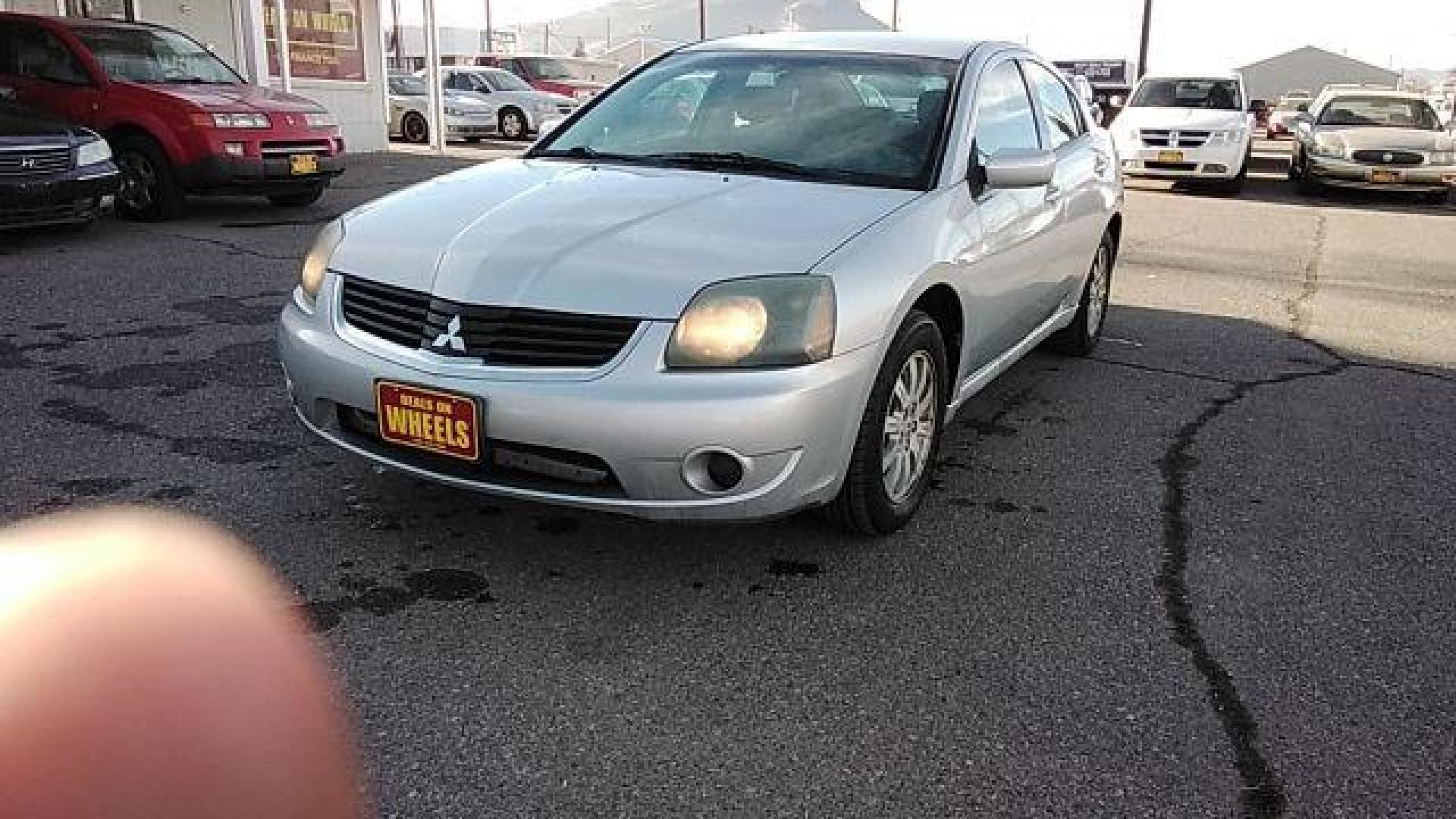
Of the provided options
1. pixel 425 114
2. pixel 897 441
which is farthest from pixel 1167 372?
pixel 425 114

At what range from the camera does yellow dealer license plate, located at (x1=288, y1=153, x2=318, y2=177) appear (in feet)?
32.0

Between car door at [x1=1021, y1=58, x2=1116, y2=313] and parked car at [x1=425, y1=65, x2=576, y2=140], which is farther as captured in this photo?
parked car at [x1=425, y1=65, x2=576, y2=140]

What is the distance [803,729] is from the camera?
2541 mm

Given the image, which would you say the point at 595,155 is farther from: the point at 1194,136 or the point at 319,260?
the point at 1194,136

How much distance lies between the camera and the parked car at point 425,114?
68.3 feet

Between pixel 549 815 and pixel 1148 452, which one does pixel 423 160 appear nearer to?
pixel 1148 452

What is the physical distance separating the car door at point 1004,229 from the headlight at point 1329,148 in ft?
37.1

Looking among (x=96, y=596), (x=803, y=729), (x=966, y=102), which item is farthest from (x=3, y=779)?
(x=966, y=102)

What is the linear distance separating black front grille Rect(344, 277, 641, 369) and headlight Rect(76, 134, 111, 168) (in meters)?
6.29

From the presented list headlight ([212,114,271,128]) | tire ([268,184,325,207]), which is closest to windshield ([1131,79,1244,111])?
tire ([268,184,325,207])

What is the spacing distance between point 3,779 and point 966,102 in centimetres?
340

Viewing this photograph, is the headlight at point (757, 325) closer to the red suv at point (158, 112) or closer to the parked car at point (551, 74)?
the red suv at point (158, 112)

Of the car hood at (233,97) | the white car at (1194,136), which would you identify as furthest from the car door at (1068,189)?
the white car at (1194,136)

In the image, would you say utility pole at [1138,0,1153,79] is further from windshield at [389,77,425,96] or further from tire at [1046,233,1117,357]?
tire at [1046,233,1117,357]
